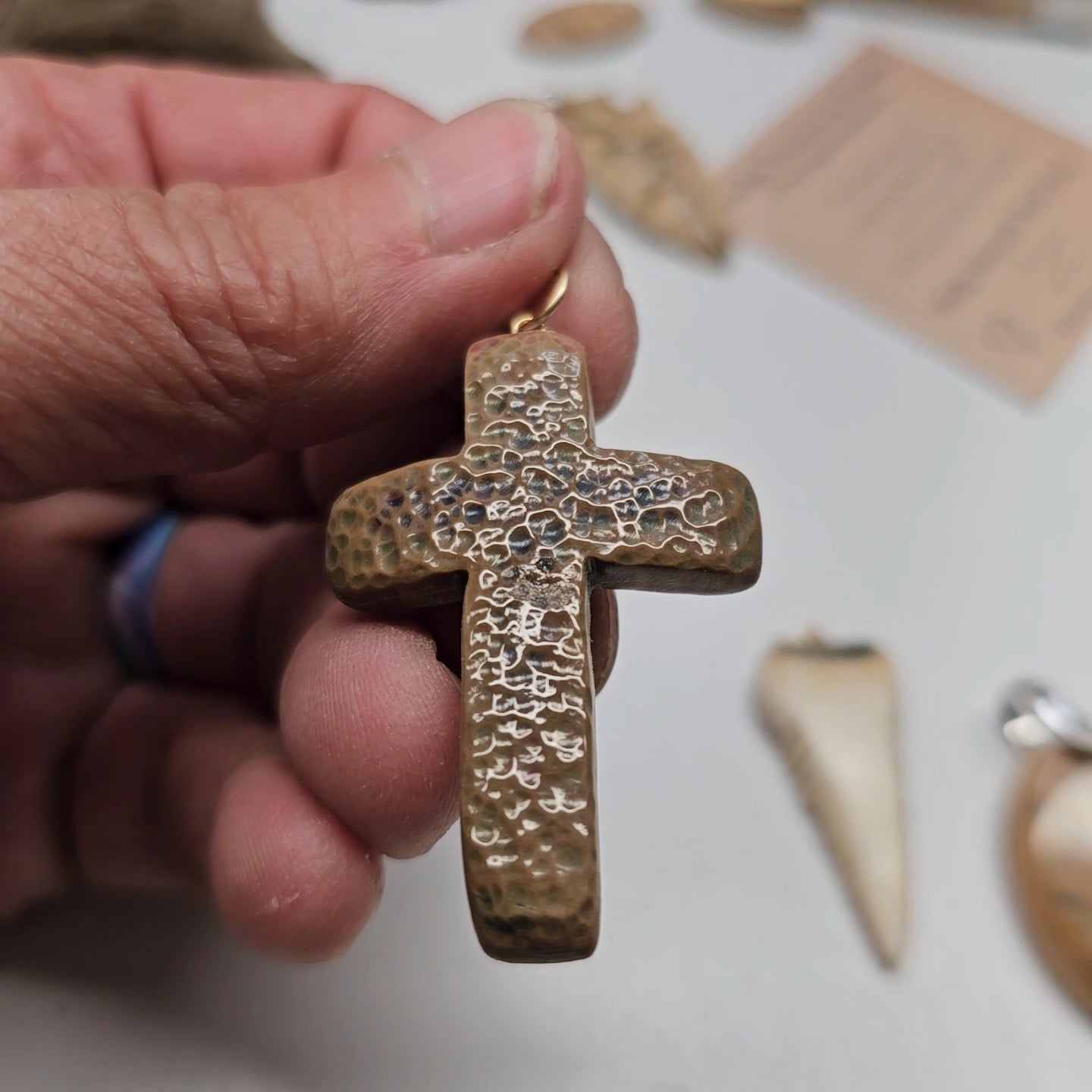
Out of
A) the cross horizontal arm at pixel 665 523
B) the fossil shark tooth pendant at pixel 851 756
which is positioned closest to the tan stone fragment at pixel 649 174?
the fossil shark tooth pendant at pixel 851 756

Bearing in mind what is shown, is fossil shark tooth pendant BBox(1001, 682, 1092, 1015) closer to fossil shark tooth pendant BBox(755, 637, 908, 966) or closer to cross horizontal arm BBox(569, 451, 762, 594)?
fossil shark tooth pendant BBox(755, 637, 908, 966)

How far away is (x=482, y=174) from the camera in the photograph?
0.88 metres

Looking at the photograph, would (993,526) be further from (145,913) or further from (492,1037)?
(145,913)

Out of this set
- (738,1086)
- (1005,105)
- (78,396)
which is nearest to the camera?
(78,396)

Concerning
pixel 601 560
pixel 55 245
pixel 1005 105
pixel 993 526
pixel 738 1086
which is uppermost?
pixel 55 245

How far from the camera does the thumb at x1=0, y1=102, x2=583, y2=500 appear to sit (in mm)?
753

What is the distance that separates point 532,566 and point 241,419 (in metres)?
0.31

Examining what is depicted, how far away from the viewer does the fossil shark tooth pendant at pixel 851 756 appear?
3.66ft

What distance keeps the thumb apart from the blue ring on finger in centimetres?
39

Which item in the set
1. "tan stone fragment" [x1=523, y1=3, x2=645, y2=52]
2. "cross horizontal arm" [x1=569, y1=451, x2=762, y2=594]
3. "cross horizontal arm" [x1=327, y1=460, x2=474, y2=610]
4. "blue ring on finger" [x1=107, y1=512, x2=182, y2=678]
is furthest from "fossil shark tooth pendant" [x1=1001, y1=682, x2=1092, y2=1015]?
"tan stone fragment" [x1=523, y1=3, x2=645, y2=52]

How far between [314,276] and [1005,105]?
1474mm

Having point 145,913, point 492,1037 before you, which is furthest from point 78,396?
point 492,1037

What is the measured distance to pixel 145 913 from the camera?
43.8 inches

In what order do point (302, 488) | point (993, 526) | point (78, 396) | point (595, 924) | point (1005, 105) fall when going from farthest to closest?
point (1005, 105)
point (993, 526)
point (302, 488)
point (78, 396)
point (595, 924)
